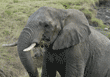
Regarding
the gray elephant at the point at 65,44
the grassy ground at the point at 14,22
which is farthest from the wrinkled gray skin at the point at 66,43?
the grassy ground at the point at 14,22

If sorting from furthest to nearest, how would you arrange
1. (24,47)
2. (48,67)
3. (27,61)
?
(48,67), (27,61), (24,47)

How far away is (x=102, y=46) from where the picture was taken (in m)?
2.15

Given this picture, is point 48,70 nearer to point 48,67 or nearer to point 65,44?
point 48,67

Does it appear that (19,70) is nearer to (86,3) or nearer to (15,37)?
(15,37)

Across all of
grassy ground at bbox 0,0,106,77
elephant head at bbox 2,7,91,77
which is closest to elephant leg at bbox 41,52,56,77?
elephant head at bbox 2,7,91,77

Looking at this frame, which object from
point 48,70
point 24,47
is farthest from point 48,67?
point 24,47

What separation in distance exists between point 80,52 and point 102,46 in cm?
42

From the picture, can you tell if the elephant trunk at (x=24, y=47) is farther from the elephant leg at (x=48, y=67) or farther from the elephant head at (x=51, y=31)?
the elephant leg at (x=48, y=67)

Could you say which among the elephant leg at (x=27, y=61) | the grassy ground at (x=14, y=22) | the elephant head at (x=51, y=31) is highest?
the elephant head at (x=51, y=31)

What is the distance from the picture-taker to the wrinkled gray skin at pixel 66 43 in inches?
66.0

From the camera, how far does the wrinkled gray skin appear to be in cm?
168

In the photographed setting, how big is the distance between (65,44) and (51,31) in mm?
250

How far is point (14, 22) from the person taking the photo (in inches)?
202

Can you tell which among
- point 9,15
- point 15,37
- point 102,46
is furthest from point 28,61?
point 9,15
